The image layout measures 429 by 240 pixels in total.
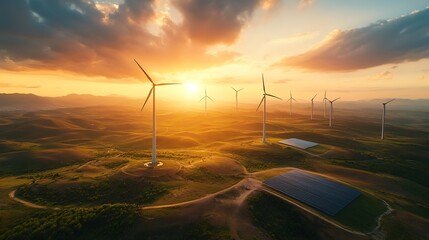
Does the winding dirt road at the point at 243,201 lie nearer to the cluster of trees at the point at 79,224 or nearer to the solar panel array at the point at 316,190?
the solar panel array at the point at 316,190

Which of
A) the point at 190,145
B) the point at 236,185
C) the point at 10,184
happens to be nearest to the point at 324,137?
the point at 190,145

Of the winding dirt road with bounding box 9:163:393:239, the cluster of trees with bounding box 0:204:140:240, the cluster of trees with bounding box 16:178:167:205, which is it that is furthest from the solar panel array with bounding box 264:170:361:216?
the cluster of trees with bounding box 0:204:140:240

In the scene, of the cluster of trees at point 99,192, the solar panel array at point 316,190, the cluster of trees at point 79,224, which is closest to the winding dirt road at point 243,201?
the solar panel array at point 316,190

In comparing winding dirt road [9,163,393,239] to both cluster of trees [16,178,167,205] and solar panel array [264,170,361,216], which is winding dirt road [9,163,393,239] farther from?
cluster of trees [16,178,167,205]

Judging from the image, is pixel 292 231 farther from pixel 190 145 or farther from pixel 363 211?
pixel 190 145

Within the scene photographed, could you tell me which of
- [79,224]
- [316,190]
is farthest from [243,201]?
[79,224]
